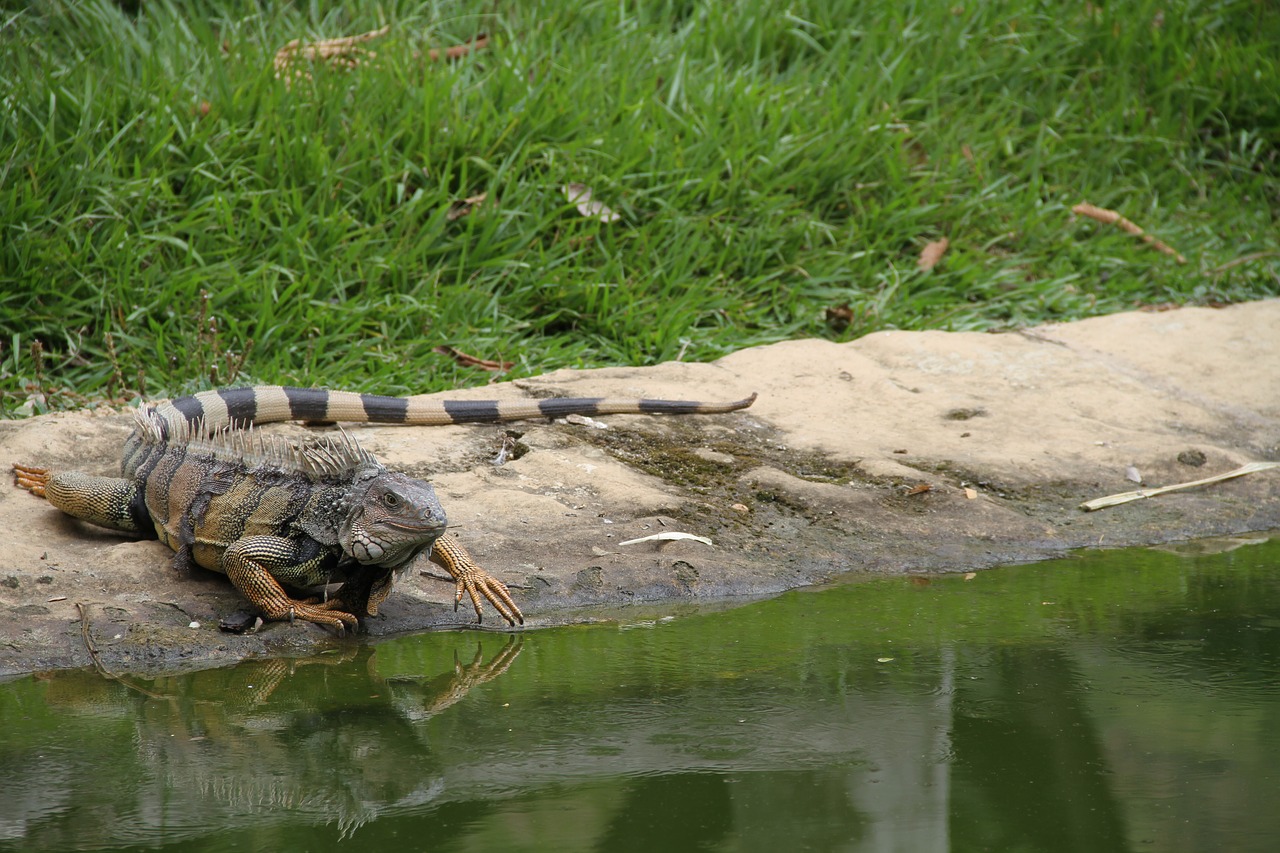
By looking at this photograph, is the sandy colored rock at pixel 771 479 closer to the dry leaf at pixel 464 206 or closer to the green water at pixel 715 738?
the green water at pixel 715 738

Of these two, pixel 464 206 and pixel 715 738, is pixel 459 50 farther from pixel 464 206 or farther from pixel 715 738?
pixel 715 738

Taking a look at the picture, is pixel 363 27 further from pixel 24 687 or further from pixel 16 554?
pixel 24 687

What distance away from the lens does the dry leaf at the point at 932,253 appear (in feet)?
24.5

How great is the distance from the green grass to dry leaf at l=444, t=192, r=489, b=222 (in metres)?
0.06

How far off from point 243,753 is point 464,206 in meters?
4.41

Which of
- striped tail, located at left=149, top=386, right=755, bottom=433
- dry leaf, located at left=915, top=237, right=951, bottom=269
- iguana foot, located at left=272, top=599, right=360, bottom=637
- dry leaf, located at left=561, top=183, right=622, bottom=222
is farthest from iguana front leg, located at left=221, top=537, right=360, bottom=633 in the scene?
dry leaf, located at left=915, top=237, right=951, bottom=269

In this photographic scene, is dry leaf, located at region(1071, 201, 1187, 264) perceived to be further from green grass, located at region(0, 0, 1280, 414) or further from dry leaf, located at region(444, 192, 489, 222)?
dry leaf, located at region(444, 192, 489, 222)

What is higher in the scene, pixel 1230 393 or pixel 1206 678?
pixel 1206 678

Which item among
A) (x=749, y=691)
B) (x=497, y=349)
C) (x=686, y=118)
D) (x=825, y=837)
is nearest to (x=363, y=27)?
(x=686, y=118)

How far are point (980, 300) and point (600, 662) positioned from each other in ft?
15.2

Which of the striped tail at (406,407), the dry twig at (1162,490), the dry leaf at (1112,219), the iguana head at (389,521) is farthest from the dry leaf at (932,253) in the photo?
the iguana head at (389,521)

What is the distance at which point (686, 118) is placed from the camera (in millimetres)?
7520

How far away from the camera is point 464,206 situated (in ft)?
22.6

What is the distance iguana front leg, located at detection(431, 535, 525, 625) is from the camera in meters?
3.70
